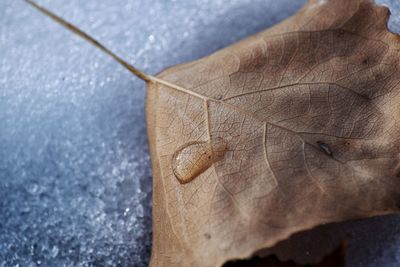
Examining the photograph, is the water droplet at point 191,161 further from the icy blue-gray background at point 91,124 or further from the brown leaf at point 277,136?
the icy blue-gray background at point 91,124

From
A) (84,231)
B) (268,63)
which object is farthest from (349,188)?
(84,231)

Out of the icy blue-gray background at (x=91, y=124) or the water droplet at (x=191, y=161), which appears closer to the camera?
the water droplet at (x=191, y=161)

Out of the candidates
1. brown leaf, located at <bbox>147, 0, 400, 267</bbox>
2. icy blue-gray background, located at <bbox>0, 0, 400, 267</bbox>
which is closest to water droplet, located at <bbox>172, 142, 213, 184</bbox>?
brown leaf, located at <bbox>147, 0, 400, 267</bbox>

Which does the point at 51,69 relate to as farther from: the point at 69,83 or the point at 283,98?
the point at 283,98

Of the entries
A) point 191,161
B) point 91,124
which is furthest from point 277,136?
point 91,124

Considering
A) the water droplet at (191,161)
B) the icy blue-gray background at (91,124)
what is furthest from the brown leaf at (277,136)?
the icy blue-gray background at (91,124)
